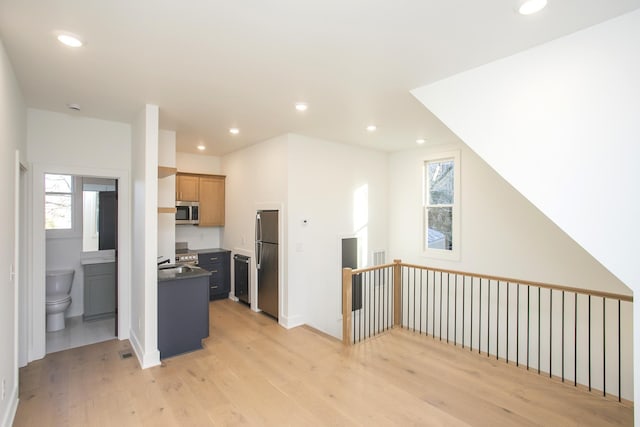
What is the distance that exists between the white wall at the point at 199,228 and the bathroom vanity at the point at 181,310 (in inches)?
91.7

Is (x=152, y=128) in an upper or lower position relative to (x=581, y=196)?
upper

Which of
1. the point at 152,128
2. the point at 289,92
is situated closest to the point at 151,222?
the point at 152,128

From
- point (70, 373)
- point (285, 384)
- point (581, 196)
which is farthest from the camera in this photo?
point (70, 373)

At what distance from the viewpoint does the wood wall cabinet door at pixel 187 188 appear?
5.62 meters

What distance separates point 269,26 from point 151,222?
7.86 feet

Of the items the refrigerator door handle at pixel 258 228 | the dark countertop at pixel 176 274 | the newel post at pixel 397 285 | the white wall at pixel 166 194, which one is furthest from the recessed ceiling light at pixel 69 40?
the newel post at pixel 397 285

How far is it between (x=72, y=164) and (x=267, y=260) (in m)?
2.79

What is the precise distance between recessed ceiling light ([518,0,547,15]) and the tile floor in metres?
5.38

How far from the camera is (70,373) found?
3229 millimetres

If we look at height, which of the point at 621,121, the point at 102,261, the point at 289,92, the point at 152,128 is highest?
the point at 289,92

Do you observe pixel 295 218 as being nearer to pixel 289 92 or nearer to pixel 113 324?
pixel 289 92

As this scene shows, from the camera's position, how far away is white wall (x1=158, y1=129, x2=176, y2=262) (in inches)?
171

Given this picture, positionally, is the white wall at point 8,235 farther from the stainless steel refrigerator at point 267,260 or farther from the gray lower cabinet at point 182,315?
the stainless steel refrigerator at point 267,260

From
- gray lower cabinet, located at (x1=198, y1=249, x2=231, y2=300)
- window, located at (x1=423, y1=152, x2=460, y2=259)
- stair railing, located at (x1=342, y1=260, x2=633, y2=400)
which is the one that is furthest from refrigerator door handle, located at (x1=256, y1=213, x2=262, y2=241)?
window, located at (x1=423, y1=152, x2=460, y2=259)
